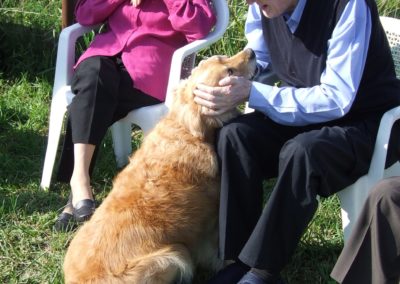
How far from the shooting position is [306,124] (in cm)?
304

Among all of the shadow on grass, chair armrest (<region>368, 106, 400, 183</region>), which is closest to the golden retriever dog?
chair armrest (<region>368, 106, 400, 183</region>)

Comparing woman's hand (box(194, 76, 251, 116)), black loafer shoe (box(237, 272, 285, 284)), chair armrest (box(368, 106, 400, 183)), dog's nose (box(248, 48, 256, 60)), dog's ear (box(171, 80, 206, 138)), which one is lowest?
black loafer shoe (box(237, 272, 285, 284))

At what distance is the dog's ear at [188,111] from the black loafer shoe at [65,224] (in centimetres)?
93

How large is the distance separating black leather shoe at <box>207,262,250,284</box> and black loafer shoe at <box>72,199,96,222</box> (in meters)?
0.85

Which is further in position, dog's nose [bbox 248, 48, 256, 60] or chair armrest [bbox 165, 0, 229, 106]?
chair armrest [bbox 165, 0, 229, 106]

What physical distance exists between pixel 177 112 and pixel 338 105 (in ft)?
2.47

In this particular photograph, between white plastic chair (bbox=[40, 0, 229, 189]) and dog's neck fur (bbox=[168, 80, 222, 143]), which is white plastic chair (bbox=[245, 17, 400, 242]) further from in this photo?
white plastic chair (bbox=[40, 0, 229, 189])

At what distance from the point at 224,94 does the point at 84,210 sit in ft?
3.61

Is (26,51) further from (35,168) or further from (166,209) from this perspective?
(166,209)

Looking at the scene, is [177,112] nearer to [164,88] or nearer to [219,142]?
[219,142]

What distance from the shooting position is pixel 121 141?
4344mm

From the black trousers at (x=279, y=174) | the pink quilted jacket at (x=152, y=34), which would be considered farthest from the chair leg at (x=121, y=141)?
the black trousers at (x=279, y=174)

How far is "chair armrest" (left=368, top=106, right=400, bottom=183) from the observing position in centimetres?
292

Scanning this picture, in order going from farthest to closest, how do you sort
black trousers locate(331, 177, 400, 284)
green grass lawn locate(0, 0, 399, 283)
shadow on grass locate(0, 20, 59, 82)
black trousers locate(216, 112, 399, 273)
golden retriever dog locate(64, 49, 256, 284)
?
shadow on grass locate(0, 20, 59, 82)
green grass lawn locate(0, 0, 399, 283)
golden retriever dog locate(64, 49, 256, 284)
black trousers locate(216, 112, 399, 273)
black trousers locate(331, 177, 400, 284)
